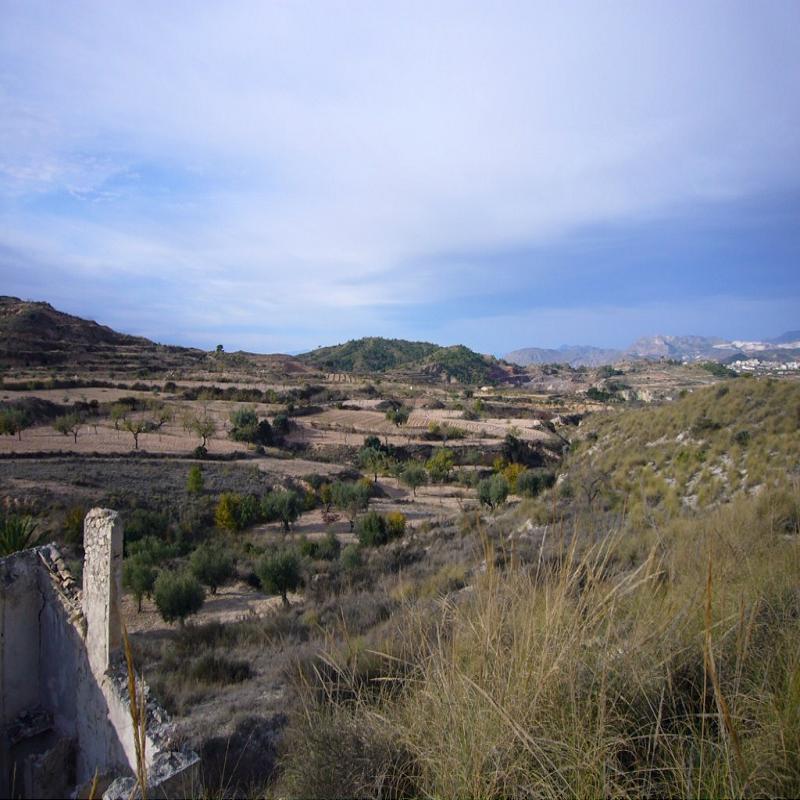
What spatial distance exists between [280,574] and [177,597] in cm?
240

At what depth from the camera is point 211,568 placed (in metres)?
14.4

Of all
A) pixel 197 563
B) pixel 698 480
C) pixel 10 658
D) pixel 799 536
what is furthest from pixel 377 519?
pixel 799 536

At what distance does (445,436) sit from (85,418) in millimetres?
26691

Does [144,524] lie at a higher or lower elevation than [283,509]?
lower

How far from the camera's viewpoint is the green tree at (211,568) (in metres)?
14.2

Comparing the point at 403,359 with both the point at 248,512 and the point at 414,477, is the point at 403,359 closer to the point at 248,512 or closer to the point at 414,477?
the point at 414,477

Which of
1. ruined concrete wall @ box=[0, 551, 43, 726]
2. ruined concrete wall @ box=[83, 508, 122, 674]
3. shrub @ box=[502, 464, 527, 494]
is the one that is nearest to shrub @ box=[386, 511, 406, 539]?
shrub @ box=[502, 464, 527, 494]

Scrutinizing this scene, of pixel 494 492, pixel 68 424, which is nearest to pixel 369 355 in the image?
pixel 68 424

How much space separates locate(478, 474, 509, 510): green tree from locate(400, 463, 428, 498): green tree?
551cm

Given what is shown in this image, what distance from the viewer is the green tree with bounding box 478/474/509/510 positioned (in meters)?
23.1

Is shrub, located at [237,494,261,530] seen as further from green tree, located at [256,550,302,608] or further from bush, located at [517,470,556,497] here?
bush, located at [517,470,556,497]

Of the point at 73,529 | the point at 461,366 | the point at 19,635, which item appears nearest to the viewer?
the point at 19,635

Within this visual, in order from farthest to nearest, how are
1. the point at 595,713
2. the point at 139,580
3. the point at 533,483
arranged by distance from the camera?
the point at 533,483
the point at 139,580
the point at 595,713

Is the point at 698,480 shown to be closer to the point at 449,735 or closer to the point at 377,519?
the point at 377,519
